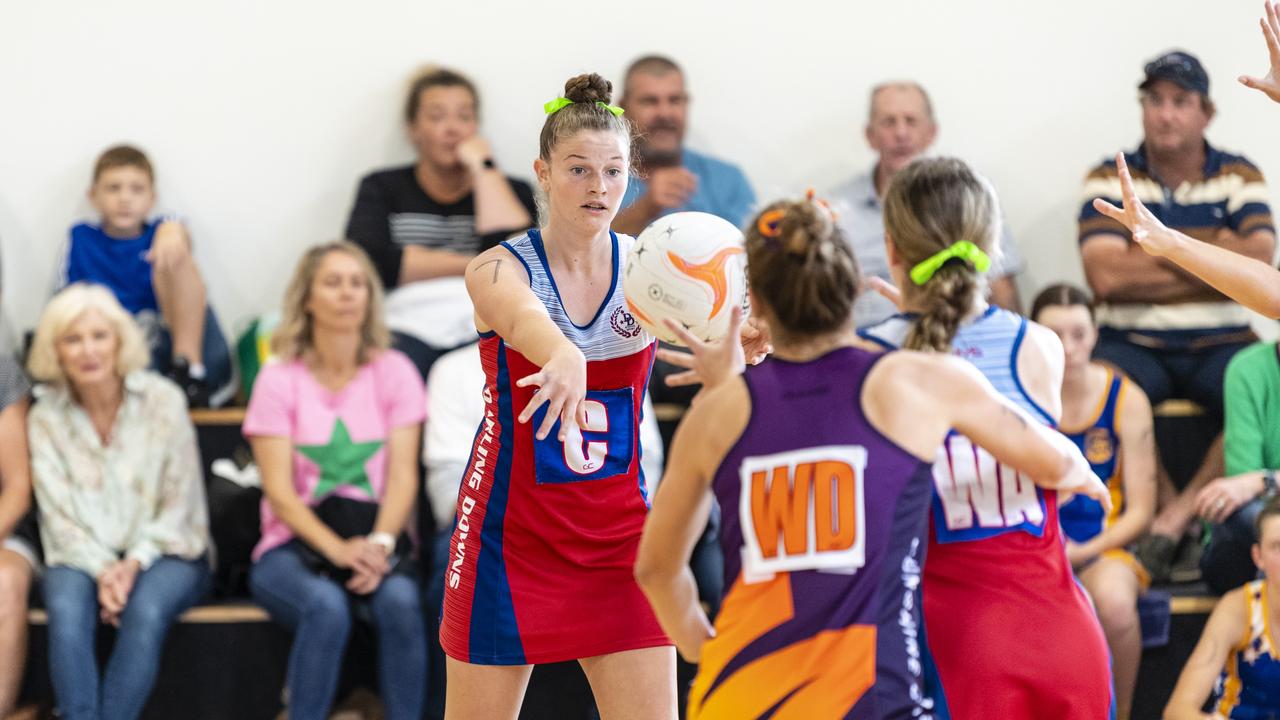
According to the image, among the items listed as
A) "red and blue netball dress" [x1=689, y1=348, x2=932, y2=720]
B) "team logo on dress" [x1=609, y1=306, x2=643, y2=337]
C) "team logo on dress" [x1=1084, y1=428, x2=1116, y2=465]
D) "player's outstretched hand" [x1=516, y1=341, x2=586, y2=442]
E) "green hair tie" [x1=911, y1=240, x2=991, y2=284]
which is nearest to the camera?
"red and blue netball dress" [x1=689, y1=348, x2=932, y2=720]

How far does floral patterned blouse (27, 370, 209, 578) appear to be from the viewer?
4941 mm

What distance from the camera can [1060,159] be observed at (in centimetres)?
626

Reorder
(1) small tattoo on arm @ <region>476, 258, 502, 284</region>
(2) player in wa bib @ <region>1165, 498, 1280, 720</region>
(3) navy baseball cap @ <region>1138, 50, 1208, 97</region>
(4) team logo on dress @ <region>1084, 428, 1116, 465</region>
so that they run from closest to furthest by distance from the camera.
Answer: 1. (1) small tattoo on arm @ <region>476, 258, 502, 284</region>
2. (2) player in wa bib @ <region>1165, 498, 1280, 720</region>
3. (4) team logo on dress @ <region>1084, 428, 1116, 465</region>
4. (3) navy baseball cap @ <region>1138, 50, 1208, 97</region>

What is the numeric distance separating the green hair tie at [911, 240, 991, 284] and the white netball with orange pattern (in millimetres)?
385

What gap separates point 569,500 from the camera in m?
2.98

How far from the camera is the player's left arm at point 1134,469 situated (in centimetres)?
484

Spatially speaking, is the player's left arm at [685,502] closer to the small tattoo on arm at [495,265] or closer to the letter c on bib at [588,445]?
the letter c on bib at [588,445]

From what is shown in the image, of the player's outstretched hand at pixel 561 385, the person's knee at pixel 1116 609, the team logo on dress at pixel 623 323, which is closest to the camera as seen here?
the player's outstretched hand at pixel 561 385

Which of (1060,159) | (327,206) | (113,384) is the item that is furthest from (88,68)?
(1060,159)

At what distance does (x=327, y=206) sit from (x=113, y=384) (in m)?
1.43

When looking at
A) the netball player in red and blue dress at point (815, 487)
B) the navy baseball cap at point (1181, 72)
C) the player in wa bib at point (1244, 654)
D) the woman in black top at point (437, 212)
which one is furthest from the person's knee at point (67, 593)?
the navy baseball cap at point (1181, 72)

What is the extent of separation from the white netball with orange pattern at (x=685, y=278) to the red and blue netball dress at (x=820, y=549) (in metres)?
0.50

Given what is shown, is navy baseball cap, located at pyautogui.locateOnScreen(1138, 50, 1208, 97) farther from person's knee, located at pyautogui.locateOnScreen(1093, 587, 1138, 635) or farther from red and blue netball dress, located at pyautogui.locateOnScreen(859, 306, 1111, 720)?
red and blue netball dress, located at pyautogui.locateOnScreen(859, 306, 1111, 720)

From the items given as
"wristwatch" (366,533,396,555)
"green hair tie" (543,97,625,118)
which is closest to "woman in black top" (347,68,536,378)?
"wristwatch" (366,533,396,555)
